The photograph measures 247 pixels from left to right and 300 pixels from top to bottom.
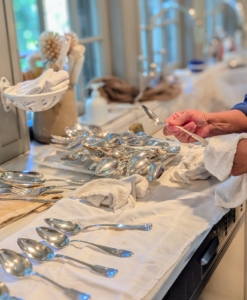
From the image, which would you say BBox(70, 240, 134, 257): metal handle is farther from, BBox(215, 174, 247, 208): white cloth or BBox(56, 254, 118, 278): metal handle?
BBox(215, 174, 247, 208): white cloth

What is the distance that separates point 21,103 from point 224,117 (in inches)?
19.6

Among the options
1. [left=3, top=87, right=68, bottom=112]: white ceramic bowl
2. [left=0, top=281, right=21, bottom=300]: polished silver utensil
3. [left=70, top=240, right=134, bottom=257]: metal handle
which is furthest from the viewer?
[left=3, top=87, right=68, bottom=112]: white ceramic bowl

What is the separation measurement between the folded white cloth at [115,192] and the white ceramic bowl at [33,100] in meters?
0.28

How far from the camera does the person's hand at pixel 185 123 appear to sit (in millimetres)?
966

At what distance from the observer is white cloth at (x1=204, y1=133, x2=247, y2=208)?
2.63ft

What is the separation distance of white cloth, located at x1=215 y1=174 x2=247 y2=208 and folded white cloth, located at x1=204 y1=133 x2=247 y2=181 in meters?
0.04

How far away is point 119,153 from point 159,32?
4.85 feet

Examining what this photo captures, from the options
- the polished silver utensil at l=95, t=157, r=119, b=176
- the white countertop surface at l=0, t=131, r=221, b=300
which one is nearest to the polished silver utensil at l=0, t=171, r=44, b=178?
the white countertop surface at l=0, t=131, r=221, b=300

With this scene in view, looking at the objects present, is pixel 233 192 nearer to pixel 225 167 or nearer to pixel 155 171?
pixel 225 167

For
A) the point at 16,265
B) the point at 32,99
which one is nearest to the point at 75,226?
the point at 16,265

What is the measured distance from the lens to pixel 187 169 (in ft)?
3.34

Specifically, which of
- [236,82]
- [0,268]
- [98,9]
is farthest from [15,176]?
[236,82]

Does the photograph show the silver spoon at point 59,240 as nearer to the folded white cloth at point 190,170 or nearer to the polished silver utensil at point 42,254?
the polished silver utensil at point 42,254

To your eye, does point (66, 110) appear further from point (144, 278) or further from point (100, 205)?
point (144, 278)
